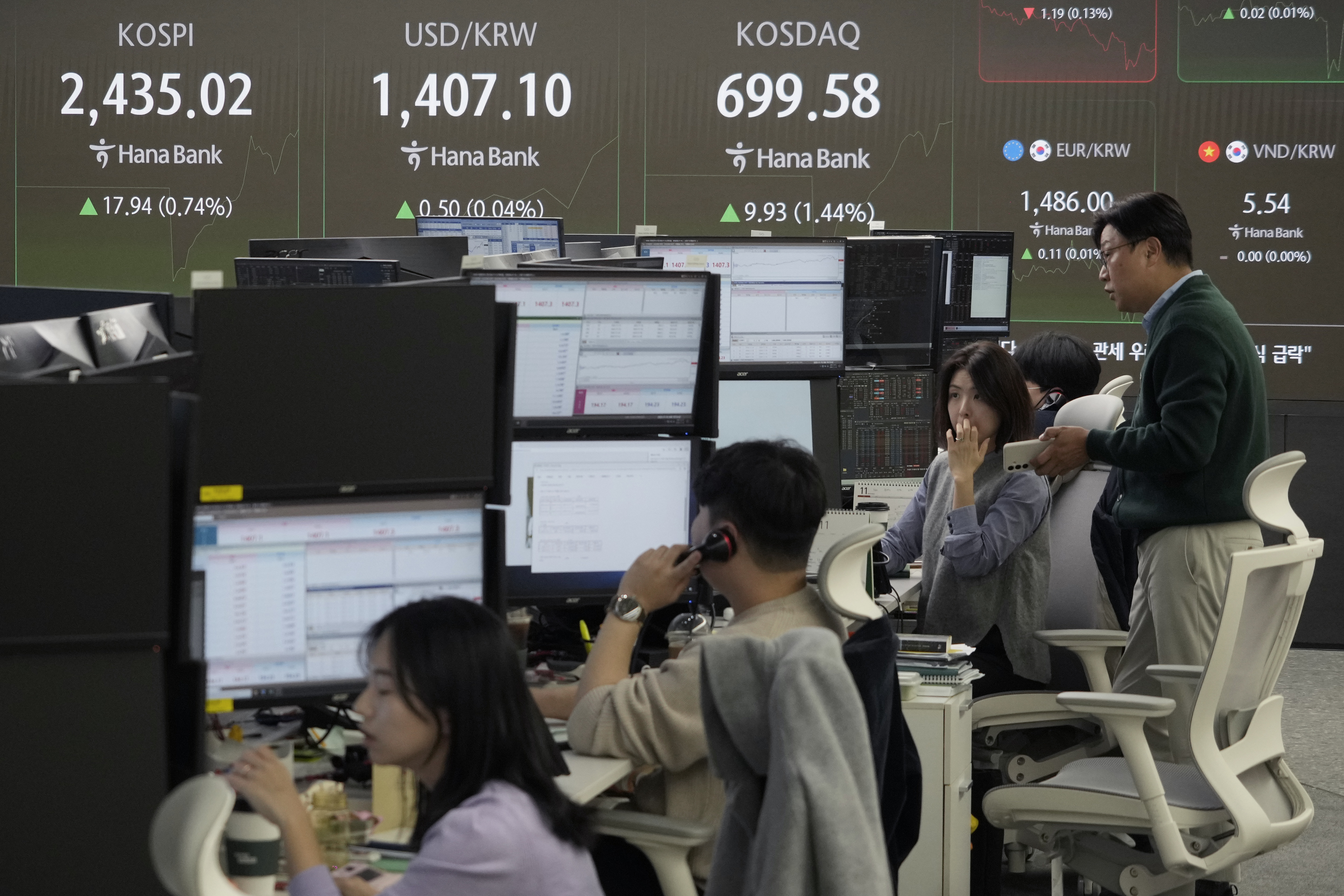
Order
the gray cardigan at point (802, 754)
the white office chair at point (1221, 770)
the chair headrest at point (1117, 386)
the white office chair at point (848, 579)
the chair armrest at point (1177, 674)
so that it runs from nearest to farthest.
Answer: the gray cardigan at point (802, 754)
the white office chair at point (848, 579)
the white office chair at point (1221, 770)
the chair armrest at point (1177, 674)
the chair headrest at point (1117, 386)

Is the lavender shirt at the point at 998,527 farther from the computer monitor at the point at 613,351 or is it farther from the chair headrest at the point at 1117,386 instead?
the chair headrest at the point at 1117,386

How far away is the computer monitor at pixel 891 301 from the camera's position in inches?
150

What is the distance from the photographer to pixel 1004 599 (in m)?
3.49

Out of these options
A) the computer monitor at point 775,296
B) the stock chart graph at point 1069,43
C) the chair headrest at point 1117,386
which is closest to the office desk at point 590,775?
the computer monitor at point 775,296

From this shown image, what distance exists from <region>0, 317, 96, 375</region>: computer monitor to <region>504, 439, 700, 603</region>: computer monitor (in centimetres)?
78

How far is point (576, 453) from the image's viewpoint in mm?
2545

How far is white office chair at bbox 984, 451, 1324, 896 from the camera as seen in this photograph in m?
2.66

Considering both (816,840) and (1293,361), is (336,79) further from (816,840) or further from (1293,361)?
(816,840)

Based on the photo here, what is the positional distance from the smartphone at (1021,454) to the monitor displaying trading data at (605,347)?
1.06 meters

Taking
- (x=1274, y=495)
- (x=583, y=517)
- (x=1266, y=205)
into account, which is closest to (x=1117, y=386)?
(x=1266, y=205)

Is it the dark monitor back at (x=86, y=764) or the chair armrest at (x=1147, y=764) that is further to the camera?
the chair armrest at (x=1147, y=764)

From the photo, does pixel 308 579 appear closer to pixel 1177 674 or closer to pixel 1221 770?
pixel 1221 770

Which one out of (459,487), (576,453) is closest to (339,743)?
(459,487)

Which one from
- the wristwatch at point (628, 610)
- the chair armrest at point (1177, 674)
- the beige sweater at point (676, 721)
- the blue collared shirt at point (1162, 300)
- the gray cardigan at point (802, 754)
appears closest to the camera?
the gray cardigan at point (802, 754)
